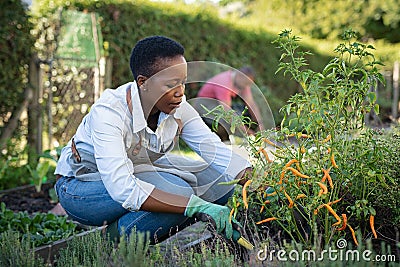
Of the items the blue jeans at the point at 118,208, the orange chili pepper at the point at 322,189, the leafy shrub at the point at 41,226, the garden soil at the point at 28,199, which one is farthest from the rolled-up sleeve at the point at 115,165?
the garden soil at the point at 28,199

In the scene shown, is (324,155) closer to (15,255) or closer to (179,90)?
(179,90)

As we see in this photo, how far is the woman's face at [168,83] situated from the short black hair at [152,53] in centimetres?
3

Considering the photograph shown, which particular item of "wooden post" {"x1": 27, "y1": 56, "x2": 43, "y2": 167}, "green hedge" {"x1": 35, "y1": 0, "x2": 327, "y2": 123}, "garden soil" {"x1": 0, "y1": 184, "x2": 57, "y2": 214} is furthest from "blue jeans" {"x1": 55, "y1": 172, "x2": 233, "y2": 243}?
"green hedge" {"x1": 35, "y1": 0, "x2": 327, "y2": 123}

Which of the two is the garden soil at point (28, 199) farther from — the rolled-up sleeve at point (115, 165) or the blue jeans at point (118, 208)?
the rolled-up sleeve at point (115, 165)

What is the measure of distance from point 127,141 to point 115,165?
0.33 metres

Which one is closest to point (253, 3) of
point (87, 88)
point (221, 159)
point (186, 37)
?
point (186, 37)

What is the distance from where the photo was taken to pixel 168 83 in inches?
97.2

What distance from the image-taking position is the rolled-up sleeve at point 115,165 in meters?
2.34

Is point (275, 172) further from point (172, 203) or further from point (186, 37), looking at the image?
point (186, 37)

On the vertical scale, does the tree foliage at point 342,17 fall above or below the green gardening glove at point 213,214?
above

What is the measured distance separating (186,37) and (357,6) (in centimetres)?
1284

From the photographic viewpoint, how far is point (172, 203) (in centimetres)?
239

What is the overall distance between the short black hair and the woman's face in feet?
0.08

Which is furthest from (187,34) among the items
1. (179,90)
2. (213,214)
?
(213,214)
